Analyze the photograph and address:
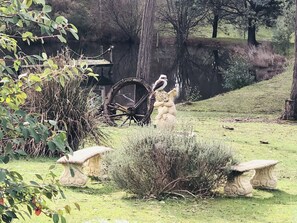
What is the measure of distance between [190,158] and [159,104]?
2.56m

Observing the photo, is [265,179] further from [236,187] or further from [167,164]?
[167,164]

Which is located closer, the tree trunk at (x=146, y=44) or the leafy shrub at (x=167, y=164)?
the leafy shrub at (x=167, y=164)

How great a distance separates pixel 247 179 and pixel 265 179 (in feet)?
1.81

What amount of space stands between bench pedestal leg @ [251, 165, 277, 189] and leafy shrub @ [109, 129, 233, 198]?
91 centimetres

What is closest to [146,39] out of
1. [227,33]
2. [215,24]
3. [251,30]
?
[251,30]

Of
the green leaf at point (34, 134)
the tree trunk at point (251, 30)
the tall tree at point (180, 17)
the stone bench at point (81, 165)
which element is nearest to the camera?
the green leaf at point (34, 134)

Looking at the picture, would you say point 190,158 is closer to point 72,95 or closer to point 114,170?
point 114,170

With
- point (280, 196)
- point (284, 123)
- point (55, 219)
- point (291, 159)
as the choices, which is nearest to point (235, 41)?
point (284, 123)

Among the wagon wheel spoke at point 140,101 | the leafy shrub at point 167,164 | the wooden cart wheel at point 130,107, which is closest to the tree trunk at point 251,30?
the wooden cart wheel at point 130,107

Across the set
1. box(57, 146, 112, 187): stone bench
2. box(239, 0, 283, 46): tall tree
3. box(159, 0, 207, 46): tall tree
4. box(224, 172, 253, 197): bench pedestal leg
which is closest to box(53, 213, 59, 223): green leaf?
box(57, 146, 112, 187): stone bench

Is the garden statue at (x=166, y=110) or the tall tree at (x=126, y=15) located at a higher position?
the tall tree at (x=126, y=15)

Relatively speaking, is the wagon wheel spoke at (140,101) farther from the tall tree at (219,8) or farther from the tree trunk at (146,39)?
the tall tree at (219,8)

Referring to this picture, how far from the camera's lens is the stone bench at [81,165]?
6.97m

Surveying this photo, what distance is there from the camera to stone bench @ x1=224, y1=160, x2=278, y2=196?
7.15 meters
